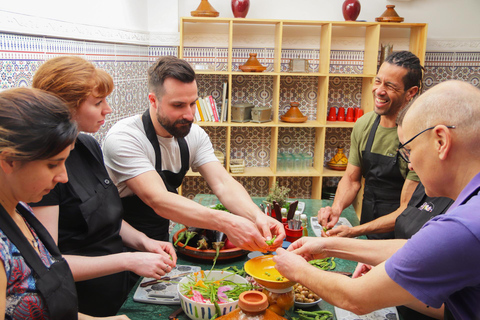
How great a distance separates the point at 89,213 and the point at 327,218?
1523 millimetres

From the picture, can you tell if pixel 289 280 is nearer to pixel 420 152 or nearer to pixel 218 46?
pixel 420 152

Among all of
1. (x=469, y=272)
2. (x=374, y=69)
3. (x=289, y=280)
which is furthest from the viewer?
(x=374, y=69)

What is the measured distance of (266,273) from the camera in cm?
179

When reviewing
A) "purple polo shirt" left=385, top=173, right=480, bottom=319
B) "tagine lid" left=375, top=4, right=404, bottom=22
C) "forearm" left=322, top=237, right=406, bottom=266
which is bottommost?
"forearm" left=322, top=237, right=406, bottom=266

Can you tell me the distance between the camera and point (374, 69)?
204 inches

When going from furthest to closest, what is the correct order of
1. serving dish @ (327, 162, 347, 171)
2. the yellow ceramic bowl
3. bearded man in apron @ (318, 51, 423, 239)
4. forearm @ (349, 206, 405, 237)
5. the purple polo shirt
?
serving dish @ (327, 162, 347, 171)
bearded man in apron @ (318, 51, 423, 239)
forearm @ (349, 206, 405, 237)
the yellow ceramic bowl
the purple polo shirt

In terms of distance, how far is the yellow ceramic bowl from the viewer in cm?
163

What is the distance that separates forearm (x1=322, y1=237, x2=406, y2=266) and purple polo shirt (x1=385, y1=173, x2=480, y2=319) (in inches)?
22.6

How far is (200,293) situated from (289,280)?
1.19 feet

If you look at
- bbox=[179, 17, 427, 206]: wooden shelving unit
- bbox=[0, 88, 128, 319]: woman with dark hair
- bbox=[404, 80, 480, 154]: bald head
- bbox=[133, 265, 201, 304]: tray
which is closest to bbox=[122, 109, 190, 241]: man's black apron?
bbox=[133, 265, 201, 304]: tray

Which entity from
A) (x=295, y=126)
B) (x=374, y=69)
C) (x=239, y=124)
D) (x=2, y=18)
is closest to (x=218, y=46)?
(x=239, y=124)

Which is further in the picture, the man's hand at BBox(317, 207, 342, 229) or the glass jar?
the man's hand at BBox(317, 207, 342, 229)

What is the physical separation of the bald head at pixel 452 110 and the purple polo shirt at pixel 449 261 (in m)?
0.15

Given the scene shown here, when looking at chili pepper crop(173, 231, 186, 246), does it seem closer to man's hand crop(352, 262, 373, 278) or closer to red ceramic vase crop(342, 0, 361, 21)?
man's hand crop(352, 262, 373, 278)
